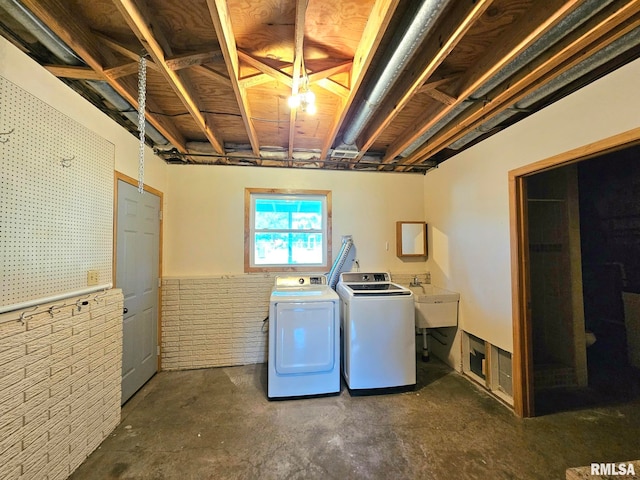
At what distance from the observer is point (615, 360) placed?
117 inches

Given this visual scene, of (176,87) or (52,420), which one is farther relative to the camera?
(176,87)

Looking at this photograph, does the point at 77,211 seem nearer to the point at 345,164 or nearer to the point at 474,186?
the point at 345,164

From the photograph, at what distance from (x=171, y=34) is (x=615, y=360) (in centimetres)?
524

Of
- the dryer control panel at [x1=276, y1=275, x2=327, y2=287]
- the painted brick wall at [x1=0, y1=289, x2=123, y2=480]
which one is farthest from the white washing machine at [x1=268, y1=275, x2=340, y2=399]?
the painted brick wall at [x1=0, y1=289, x2=123, y2=480]

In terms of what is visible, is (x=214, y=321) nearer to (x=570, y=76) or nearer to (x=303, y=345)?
(x=303, y=345)

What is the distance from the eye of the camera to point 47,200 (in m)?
1.55

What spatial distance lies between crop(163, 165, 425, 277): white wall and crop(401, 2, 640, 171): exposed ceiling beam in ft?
4.72

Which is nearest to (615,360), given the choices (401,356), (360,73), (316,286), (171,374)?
(401,356)

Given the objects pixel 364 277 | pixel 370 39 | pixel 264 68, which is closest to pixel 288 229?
pixel 364 277

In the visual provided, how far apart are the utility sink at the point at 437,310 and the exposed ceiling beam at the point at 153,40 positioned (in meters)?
2.96

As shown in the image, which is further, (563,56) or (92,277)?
(92,277)

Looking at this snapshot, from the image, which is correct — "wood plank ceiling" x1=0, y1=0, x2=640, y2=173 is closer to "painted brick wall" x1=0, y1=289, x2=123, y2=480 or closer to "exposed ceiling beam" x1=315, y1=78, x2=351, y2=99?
"exposed ceiling beam" x1=315, y1=78, x2=351, y2=99

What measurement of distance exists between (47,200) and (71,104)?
29.6 inches

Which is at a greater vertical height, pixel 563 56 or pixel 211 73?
pixel 211 73
